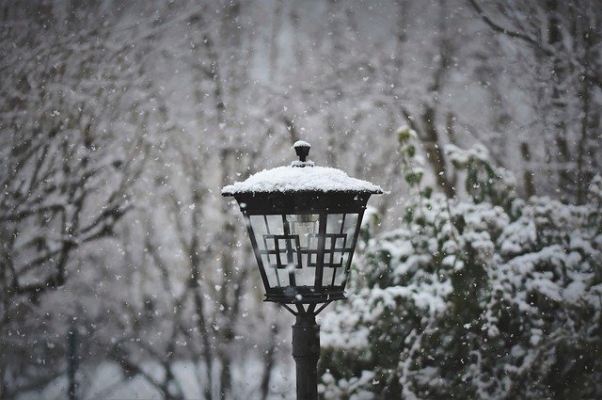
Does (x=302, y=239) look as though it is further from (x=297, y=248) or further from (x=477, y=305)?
(x=477, y=305)

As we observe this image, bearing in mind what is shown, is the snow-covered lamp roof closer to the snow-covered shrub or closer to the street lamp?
the street lamp

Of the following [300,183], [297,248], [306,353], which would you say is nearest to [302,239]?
[297,248]

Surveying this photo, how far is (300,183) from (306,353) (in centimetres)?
69

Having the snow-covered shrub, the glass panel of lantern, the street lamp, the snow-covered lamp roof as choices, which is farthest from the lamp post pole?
the snow-covered shrub

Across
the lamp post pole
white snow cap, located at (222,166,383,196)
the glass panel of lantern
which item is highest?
white snow cap, located at (222,166,383,196)

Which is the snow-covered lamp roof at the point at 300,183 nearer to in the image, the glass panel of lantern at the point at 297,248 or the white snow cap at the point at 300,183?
the white snow cap at the point at 300,183

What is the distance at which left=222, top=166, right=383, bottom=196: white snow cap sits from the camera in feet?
9.41

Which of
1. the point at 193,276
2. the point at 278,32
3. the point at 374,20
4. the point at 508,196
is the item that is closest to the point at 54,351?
the point at 193,276

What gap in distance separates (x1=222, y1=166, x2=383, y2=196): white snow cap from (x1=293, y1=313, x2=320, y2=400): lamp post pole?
1.76 ft

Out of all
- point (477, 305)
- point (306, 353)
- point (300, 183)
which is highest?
point (300, 183)

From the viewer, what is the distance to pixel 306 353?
295 cm

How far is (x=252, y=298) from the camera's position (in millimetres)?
8977

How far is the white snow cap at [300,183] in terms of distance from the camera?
2.87 meters

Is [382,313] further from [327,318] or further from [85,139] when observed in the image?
[85,139]
